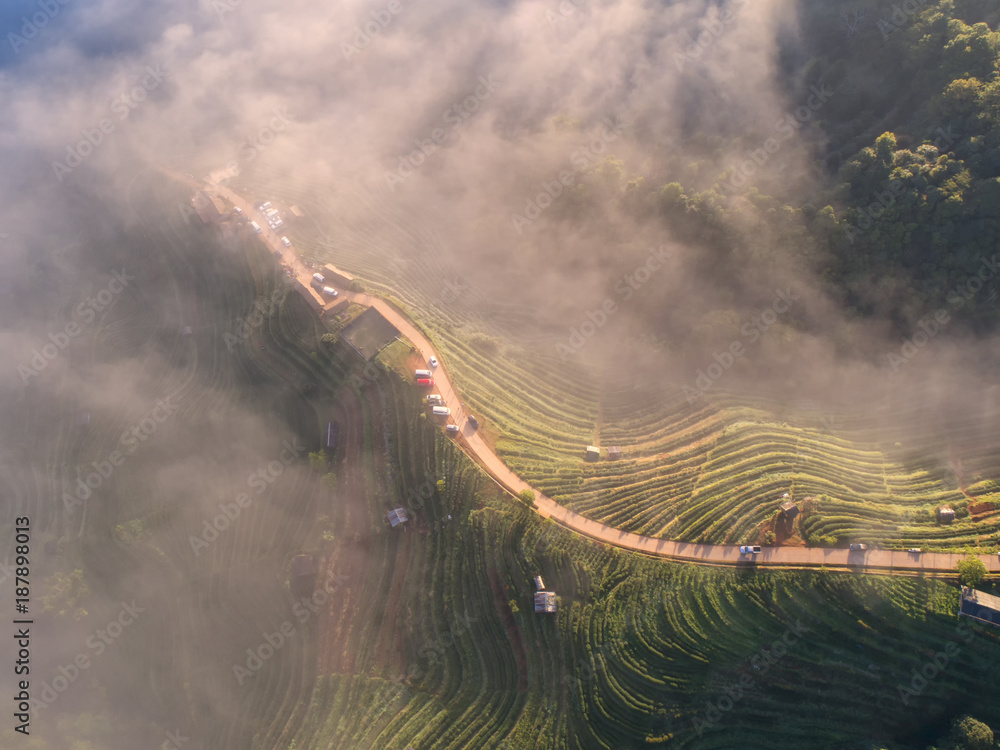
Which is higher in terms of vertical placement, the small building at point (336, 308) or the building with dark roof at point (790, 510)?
the small building at point (336, 308)

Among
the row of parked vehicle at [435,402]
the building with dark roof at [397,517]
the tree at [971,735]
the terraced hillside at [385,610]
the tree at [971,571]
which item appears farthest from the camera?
the row of parked vehicle at [435,402]

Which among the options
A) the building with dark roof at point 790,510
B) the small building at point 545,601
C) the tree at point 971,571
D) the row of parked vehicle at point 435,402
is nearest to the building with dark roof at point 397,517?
the row of parked vehicle at point 435,402

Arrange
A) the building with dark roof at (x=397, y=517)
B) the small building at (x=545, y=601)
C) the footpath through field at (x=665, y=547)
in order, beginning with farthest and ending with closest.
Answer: the building with dark roof at (x=397, y=517)
the small building at (x=545, y=601)
the footpath through field at (x=665, y=547)

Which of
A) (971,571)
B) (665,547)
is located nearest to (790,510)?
(665,547)

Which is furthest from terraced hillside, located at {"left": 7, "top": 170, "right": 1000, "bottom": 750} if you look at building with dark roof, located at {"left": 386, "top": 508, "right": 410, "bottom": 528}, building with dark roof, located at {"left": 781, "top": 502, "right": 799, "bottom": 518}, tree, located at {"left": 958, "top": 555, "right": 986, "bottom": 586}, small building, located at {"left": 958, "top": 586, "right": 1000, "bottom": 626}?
building with dark roof, located at {"left": 781, "top": 502, "right": 799, "bottom": 518}

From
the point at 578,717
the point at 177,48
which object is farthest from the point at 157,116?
the point at 578,717

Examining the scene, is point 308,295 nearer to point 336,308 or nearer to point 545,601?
point 336,308

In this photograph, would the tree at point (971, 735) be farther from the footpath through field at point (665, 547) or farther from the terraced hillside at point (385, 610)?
the footpath through field at point (665, 547)
